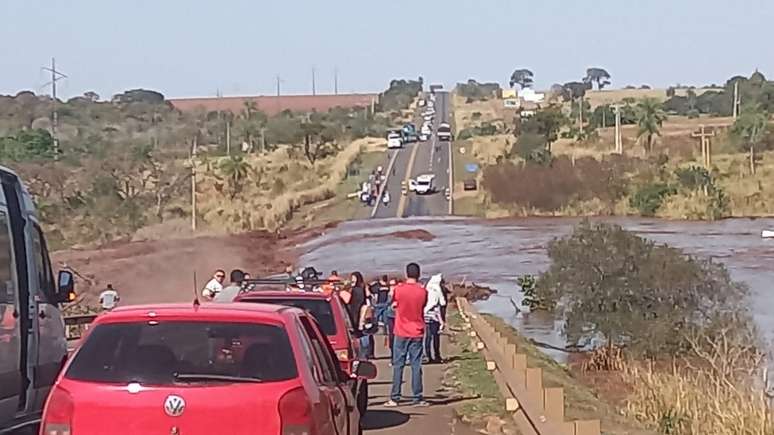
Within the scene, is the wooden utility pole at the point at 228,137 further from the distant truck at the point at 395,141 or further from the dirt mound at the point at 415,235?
the dirt mound at the point at 415,235

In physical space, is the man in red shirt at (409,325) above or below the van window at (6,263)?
below

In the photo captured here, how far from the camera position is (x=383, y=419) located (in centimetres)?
1645

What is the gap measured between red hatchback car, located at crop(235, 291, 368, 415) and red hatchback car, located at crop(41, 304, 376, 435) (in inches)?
262

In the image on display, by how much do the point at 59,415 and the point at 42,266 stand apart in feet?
15.1

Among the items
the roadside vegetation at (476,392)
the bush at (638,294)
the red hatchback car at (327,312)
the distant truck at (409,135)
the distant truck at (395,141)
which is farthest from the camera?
the distant truck at (409,135)

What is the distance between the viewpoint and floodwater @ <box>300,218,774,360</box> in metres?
Answer: 46.1

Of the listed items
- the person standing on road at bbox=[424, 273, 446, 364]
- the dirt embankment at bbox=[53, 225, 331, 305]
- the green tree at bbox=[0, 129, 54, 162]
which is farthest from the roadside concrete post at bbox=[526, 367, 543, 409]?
the green tree at bbox=[0, 129, 54, 162]

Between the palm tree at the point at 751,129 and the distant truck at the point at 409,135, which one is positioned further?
the distant truck at the point at 409,135

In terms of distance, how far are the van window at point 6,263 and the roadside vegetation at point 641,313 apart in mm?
11543

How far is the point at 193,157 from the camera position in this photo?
99.6 m

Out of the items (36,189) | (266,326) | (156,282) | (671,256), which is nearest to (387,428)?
(266,326)

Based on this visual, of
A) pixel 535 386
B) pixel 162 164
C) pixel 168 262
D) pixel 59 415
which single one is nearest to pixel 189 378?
pixel 59 415

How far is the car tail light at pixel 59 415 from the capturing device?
8.05m

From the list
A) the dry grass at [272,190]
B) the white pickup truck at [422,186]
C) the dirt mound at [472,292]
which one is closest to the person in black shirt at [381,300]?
the dirt mound at [472,292]
